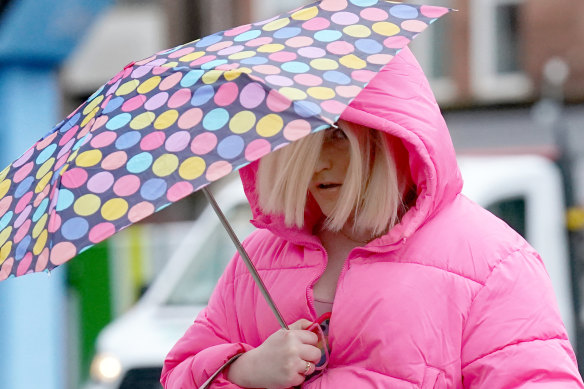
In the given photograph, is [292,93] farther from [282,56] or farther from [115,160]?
[115,160]

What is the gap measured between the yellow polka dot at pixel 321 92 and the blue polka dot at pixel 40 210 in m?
0.51

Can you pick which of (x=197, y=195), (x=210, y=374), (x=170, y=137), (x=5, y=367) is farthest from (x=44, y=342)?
(x=197, y=195)

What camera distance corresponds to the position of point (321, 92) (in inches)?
66.7

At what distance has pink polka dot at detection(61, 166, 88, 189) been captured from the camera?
174 centimetres

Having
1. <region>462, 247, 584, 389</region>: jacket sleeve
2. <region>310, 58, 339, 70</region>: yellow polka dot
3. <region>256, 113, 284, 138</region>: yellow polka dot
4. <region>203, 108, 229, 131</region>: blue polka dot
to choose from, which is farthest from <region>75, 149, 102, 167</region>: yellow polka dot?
<region>462, 247, 584, 389</region>: jacket sleeve

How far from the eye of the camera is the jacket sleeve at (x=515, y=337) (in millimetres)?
1778

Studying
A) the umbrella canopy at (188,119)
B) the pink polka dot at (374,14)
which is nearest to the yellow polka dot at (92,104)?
the umbrella canopy at (188,119)

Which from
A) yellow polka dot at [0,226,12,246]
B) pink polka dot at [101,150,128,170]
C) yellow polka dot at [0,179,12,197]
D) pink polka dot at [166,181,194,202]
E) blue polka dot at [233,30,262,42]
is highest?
blue polka dot at [233,30,262,42]

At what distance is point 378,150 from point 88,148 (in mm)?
556

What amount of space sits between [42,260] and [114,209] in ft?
0.49

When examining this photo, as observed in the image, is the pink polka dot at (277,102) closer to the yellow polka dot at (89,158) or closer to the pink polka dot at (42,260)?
the yellow polka dot at (89,158)

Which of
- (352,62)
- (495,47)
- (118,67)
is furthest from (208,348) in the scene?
(118,67)

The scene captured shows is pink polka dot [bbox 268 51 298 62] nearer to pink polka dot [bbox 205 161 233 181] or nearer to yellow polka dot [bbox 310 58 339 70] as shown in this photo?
yellow polka dot [bbox 310 58 339 70]

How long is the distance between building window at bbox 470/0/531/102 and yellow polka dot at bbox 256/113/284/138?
12326 mm
